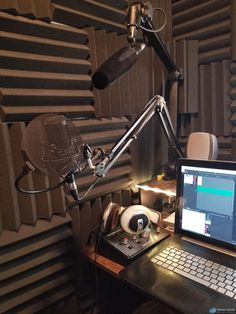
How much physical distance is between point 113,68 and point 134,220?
0.61 m

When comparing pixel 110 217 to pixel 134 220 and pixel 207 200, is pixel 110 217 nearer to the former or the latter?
pixel 134 220

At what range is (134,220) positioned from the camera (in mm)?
1081

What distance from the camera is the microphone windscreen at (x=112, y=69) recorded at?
0.79 metres

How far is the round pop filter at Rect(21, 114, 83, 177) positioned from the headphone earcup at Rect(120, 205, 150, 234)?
38 centimetres

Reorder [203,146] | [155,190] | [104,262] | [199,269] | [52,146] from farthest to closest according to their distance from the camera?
[155,190] < [203,146] < [104,262] < [199,269] < [52,146]

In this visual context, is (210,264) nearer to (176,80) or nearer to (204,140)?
(204,140)

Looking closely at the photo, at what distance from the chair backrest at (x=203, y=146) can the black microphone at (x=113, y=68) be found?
0.60 meters

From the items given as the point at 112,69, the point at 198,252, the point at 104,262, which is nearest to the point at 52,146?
the point at 112,69

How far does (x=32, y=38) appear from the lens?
3.64 feet

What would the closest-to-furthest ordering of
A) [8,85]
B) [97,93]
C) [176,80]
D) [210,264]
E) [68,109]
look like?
[210,264], [8,85], [68,109], [97,93], [176,80]

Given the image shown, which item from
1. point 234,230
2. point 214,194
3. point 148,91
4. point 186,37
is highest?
point 186,37

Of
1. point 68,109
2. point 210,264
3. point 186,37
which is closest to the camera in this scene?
point 210,264

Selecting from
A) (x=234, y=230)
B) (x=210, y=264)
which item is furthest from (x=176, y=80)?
(x=210, y=264)

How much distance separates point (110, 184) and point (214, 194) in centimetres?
63
